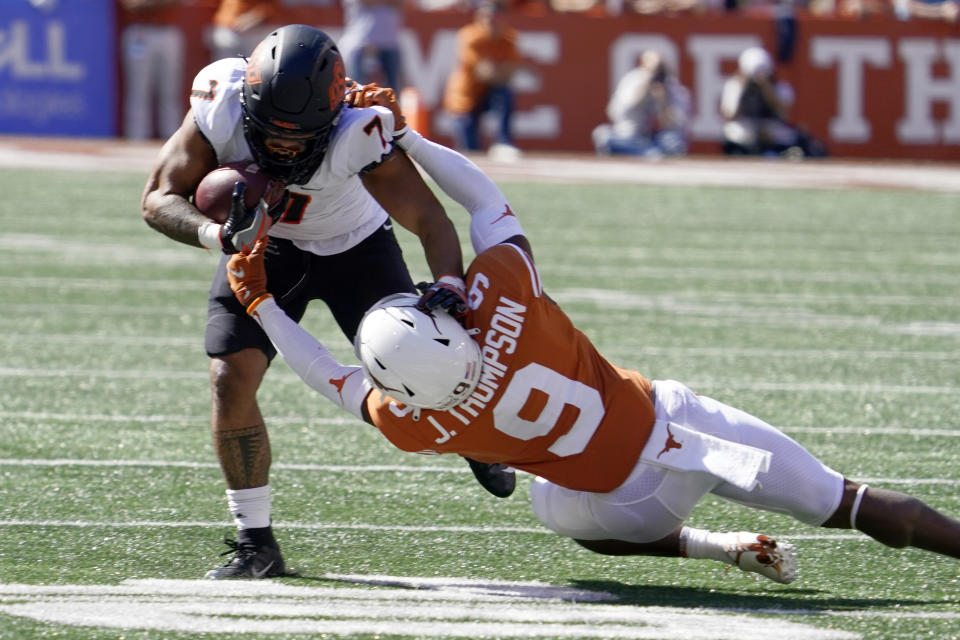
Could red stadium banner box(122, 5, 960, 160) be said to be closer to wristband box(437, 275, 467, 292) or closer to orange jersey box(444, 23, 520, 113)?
orange jersey box(444, 23, 520, 113)

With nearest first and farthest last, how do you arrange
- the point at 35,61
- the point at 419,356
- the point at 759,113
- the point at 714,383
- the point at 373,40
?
A: 1. the point at 419,356
2. the point at 714,383
3. the point at 373,40
4. the point at 35,61
5. the point at 759,113

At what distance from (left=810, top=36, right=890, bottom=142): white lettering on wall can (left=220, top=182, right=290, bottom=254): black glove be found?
46.8 feet

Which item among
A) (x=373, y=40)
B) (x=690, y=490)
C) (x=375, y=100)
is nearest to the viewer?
(x=690, y=490)

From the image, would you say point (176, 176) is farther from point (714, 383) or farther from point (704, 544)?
point (714, 383)

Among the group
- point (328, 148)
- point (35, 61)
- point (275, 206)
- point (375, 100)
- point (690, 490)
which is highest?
point (375, 100)

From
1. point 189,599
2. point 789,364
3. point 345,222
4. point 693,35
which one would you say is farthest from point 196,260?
point 693,35

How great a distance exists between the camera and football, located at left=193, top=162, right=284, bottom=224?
13.9 ft

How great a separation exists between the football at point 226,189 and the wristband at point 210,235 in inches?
3.2

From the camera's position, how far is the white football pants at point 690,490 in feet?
13.0

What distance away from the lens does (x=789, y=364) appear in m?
7.55

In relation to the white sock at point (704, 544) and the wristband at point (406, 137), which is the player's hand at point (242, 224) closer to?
the wristband at point (406, 137)

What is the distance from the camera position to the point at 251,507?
4441 mm

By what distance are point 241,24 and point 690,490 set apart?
13414 mm

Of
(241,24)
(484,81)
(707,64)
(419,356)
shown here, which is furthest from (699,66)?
(419,356)
